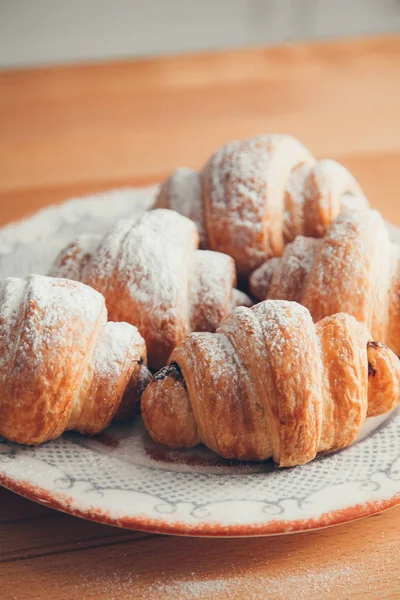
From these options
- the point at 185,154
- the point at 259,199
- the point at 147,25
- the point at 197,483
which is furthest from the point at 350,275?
the point at 147,25

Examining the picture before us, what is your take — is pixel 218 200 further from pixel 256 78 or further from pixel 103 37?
pixel 103 37

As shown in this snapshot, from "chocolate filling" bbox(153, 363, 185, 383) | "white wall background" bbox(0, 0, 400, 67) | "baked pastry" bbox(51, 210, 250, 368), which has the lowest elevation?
"chocolate filling" bbox(153, 363, 185, 383)

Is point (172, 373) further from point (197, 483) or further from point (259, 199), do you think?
point (259, 199)

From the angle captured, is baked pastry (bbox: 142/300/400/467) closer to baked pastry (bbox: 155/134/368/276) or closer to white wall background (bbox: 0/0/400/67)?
baked pastry (bbox: 155/134/368/276)

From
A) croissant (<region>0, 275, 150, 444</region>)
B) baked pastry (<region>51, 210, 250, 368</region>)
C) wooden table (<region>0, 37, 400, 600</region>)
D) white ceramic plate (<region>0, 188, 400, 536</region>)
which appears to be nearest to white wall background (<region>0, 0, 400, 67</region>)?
wooden table (<region>0, 37, 400, 600</region>)

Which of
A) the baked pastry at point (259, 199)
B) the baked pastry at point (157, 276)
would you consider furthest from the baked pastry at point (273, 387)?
the baked pastry at point (259, 199)

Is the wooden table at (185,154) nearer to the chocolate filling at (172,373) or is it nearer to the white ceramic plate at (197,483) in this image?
the white ceramic plate at (197,483)
